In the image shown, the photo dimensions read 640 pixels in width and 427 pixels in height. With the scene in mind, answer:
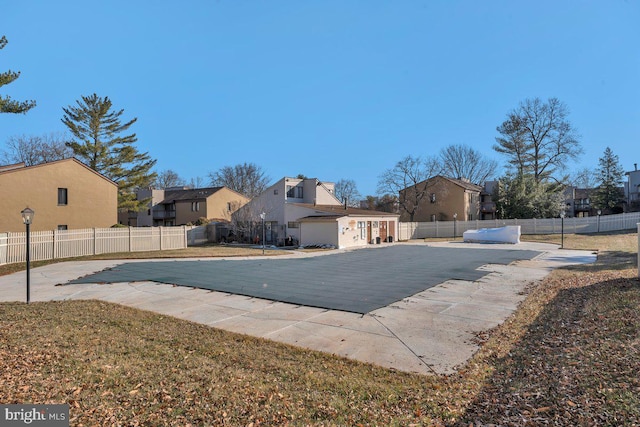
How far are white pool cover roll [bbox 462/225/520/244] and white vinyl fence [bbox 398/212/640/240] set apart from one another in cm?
678

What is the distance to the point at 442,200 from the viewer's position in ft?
148

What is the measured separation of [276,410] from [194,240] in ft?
102

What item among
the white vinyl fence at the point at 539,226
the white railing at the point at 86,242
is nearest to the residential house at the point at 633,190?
the white vinyl fence at the point at 539,226

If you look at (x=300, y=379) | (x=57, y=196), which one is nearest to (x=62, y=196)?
(x=57, y=196)

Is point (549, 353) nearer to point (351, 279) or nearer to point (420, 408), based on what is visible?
point (420, 408)

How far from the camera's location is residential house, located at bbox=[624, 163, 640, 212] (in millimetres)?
49938

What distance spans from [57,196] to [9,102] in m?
11.5

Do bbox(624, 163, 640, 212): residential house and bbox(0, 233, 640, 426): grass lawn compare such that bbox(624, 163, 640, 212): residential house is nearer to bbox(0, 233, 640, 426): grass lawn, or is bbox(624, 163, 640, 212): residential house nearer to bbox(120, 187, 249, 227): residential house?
bbox(120, 187, 249, 227): residential house

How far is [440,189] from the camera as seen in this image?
4475 centimetres

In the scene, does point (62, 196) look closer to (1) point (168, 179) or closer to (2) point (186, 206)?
(2) point (186, 206)

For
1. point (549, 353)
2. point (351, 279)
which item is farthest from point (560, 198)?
point (549, 353)

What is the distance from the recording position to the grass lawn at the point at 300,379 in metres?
3.58

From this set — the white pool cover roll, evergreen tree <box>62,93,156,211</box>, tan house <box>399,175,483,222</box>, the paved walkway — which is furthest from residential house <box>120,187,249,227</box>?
the paved walkway

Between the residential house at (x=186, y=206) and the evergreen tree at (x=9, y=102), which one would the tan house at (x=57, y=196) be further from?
the residential house at (x=186, y=206)
